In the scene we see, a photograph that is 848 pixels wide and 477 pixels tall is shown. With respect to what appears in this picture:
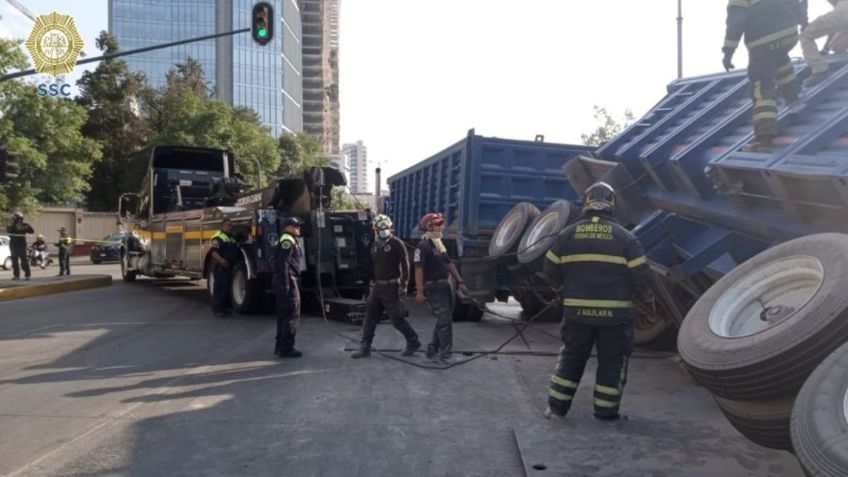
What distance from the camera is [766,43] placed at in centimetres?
597

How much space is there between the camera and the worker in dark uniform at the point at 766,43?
5.89 meters

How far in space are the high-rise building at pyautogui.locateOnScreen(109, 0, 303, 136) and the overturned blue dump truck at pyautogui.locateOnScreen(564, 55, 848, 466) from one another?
8558cm

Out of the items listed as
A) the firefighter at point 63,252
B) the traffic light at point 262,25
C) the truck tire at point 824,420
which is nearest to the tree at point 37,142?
the firefighter at point 63,252

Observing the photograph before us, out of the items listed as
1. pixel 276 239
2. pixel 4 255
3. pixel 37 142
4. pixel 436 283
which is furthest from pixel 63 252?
pixel 436 283

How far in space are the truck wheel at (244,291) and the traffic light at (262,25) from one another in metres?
6.16

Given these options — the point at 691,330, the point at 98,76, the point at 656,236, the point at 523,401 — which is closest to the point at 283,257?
the point at 523,401

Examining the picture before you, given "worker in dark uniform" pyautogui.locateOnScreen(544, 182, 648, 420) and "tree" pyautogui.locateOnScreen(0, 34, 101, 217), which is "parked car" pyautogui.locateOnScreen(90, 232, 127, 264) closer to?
"tree" pyautogui.locateOnScreen(0, 34, 101, 217)

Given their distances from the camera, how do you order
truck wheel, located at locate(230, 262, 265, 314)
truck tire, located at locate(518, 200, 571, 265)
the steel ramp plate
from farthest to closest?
truck wheel, located at locate(230, 262, 265, 314), truck tire, located at locate(518, 200, 571, 265), the steel ramp plate

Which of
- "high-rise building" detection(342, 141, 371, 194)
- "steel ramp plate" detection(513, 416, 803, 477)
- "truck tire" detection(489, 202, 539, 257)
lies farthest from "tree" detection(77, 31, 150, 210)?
"high-rise building" detection(342, 141, 371, 194)

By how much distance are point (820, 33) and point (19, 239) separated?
677 inches

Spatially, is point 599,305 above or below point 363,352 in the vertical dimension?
above

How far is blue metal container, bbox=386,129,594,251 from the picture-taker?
37.3 feet

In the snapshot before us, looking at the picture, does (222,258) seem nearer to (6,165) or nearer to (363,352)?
(363,352)

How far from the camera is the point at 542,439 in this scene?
5.00 m
